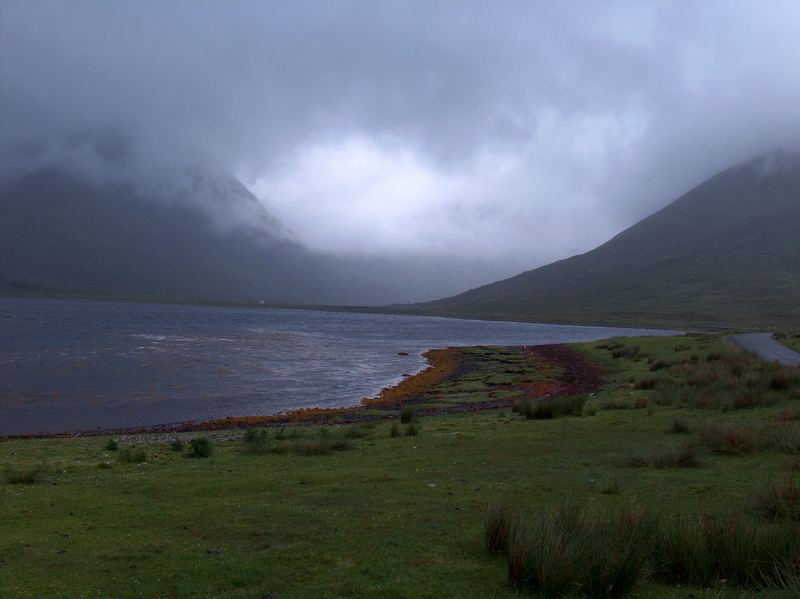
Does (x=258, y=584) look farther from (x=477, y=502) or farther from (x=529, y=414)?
(x=529, y=414)

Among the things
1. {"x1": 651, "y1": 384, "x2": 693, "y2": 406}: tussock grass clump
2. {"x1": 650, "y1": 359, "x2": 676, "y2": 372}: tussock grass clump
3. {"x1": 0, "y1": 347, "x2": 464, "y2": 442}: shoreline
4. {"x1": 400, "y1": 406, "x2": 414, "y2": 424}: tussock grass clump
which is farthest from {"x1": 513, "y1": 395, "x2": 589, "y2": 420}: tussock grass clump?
{"x1": 650, "y1": 359, "x2": 676, "y2": 372}: tussock grass clump

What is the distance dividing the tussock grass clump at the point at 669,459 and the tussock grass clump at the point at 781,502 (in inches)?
138

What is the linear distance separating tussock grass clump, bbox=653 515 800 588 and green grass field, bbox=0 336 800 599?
189mm

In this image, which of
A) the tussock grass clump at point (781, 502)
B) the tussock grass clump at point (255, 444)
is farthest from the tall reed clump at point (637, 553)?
the tussock grass clump at point (255, 444)

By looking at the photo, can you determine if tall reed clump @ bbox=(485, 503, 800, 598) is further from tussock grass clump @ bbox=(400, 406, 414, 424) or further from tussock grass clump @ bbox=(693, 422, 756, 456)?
tussock grass clump @ bbox=(400, 406, 414, 424)

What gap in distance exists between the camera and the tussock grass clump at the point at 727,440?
13.6 meters

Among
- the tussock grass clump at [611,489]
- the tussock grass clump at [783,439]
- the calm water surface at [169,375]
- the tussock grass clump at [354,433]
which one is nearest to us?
the tussock grass clump at [611,489]

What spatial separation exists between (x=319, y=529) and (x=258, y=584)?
2.17 metres

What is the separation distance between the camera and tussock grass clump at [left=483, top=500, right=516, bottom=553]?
314 inches

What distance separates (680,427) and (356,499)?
9759mm

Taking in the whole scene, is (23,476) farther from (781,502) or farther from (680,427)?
(680,427)

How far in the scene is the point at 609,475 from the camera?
40.6ft

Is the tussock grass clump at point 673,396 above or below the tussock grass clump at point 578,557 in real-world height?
below

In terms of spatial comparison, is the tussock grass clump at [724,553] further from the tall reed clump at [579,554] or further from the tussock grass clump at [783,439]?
the tussock grass clump at [783,439]
